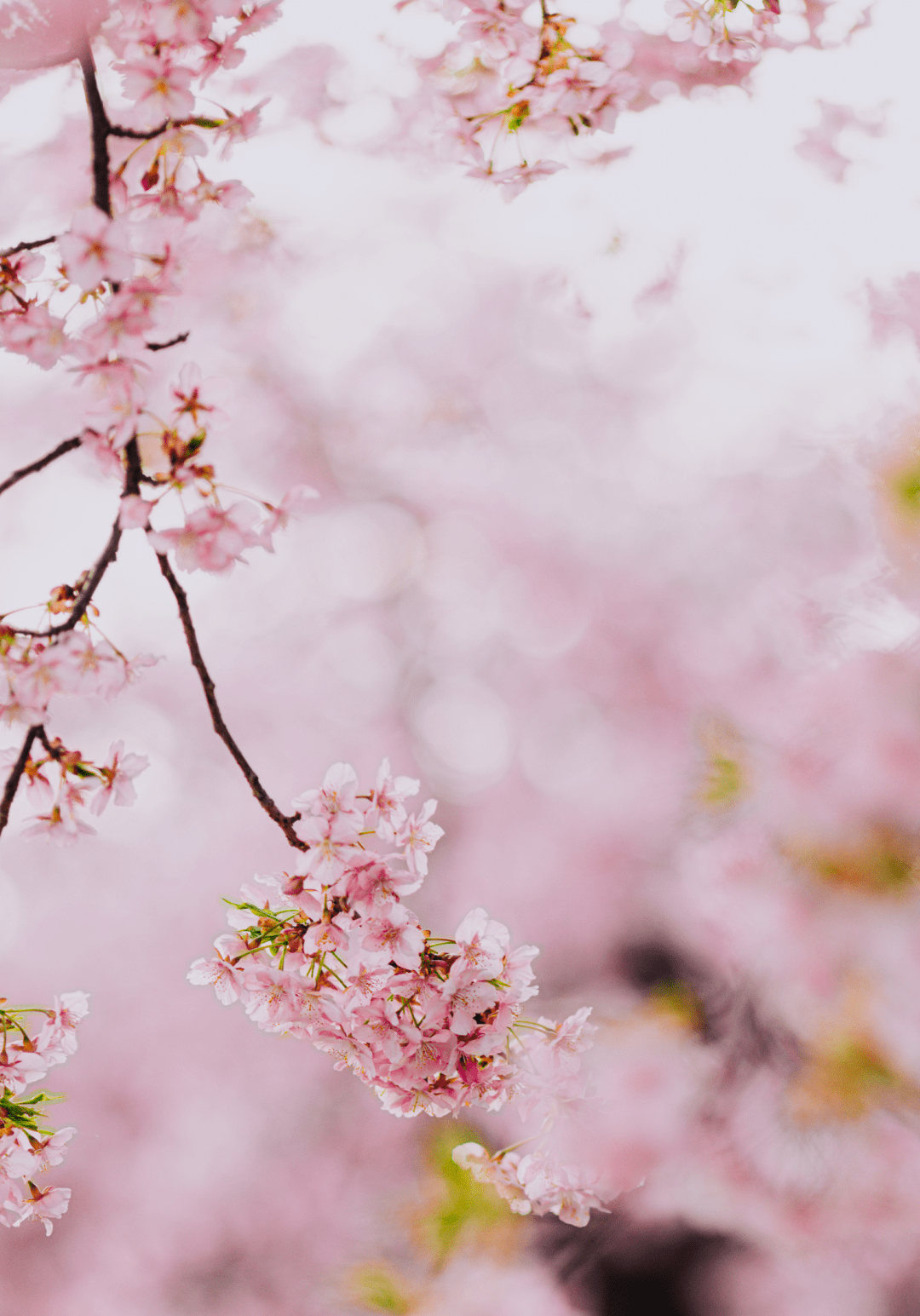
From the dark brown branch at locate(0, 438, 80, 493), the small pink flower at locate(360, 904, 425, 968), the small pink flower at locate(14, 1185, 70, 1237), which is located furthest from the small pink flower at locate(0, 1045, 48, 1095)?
the dark brown branch at locate(0, 438, 80, 493)

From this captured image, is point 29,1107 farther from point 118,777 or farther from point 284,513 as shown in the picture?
point 284,513

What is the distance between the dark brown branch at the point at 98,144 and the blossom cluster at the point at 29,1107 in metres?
0.86

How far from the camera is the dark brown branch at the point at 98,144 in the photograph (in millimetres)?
752

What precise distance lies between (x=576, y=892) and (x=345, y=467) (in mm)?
1797

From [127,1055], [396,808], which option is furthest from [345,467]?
[396,808]

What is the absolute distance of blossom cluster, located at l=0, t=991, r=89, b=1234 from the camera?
3.26 feet

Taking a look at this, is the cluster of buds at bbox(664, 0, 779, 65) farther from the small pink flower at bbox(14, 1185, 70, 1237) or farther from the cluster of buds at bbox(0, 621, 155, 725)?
the small pink flower at bbox(14, 1185, 70, 1237)

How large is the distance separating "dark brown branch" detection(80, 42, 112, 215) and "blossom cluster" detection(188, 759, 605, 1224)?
1.92 feet

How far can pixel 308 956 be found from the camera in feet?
3.14

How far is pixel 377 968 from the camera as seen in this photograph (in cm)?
95

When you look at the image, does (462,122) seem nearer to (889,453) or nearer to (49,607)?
(49,607)

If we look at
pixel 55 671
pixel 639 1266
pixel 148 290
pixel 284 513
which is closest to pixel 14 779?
pixel 55 671

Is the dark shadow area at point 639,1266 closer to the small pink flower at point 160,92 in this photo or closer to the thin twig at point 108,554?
the thin twig at point 108,554

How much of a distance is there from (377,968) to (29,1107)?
1.56 ft
